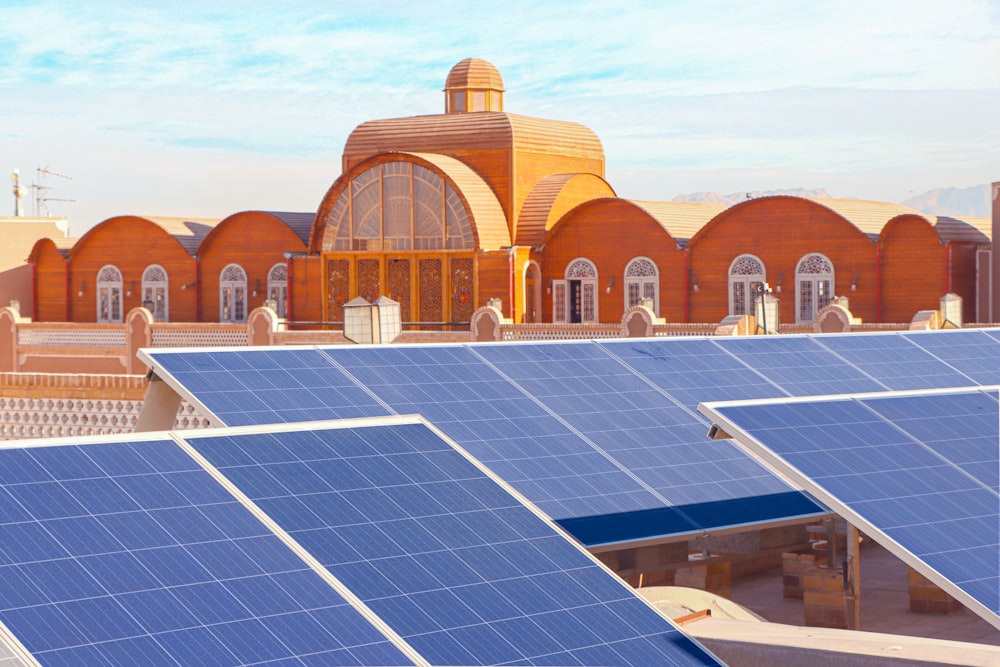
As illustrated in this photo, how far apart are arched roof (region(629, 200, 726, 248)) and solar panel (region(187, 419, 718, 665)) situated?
106 ft

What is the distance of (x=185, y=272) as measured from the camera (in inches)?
1978

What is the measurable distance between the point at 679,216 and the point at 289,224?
1320cm

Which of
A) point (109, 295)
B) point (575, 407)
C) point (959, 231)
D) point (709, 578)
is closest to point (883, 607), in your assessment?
point (709, 578)

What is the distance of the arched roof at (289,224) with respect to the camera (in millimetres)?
48719

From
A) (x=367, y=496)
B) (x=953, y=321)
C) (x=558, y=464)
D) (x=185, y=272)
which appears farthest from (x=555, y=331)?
(x=367, y=496)

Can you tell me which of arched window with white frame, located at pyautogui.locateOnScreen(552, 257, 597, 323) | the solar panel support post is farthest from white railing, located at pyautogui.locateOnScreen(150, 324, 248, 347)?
the solar panel support post

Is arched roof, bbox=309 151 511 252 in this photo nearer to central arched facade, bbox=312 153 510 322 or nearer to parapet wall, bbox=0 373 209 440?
central arched facade, bbox=312 153 510 322

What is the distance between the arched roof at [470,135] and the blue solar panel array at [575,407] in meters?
30.6

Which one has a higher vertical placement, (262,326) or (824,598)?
(262,326)

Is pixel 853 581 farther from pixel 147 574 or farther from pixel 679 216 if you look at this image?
pixel 679 216

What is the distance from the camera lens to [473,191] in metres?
44.9

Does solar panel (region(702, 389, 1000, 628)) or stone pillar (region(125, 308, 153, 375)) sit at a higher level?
A: stone pillar (region(125, 308, 153, 375))

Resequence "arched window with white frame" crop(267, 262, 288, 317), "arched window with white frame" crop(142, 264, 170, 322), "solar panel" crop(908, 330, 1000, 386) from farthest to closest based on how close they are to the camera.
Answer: "arched window with white frame" crop(142, 264, 170, 322)
"arched window with white frame" crop(267, 262, 288, 317)
"solar panel" crop(908, 330, 1000, 386)

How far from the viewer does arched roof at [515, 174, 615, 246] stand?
45.4 m
